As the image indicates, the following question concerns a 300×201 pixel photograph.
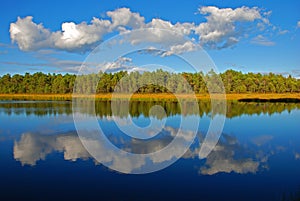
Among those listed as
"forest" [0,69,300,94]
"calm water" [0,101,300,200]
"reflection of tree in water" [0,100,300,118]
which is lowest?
"calm water" [0,101,300,200]

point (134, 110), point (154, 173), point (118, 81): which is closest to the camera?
point (154, 173)

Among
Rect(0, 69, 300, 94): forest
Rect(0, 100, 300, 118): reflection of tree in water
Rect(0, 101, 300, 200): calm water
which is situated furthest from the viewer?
Rect(0, 69, 300, 94): forest

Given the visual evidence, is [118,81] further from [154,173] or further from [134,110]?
[154,173]

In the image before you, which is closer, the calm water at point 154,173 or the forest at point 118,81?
the calm water at point 154,173

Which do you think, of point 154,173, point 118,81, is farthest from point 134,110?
point 118,81

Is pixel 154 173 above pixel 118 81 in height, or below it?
below

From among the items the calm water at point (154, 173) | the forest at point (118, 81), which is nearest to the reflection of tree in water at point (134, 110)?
the calm water at point (154, 173)

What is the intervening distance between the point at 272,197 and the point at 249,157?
4055 mm

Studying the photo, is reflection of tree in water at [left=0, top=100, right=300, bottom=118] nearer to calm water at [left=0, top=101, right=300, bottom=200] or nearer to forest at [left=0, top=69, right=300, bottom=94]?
calm water at [left=0, top=101, right=300, bottom=200]

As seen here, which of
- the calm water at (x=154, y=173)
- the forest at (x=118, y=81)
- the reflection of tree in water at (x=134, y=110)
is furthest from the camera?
the forest at (x=118, y=81)

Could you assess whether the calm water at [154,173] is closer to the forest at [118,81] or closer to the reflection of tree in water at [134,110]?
the reflection of tree in water at [134,110]

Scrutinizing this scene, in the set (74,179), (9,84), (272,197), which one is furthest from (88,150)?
(9,84)

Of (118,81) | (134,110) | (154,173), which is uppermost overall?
(118,81)

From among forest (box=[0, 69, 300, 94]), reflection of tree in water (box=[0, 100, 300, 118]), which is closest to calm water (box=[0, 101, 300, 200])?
reflection of tree in water (box=[0, 100, 300, 118])
